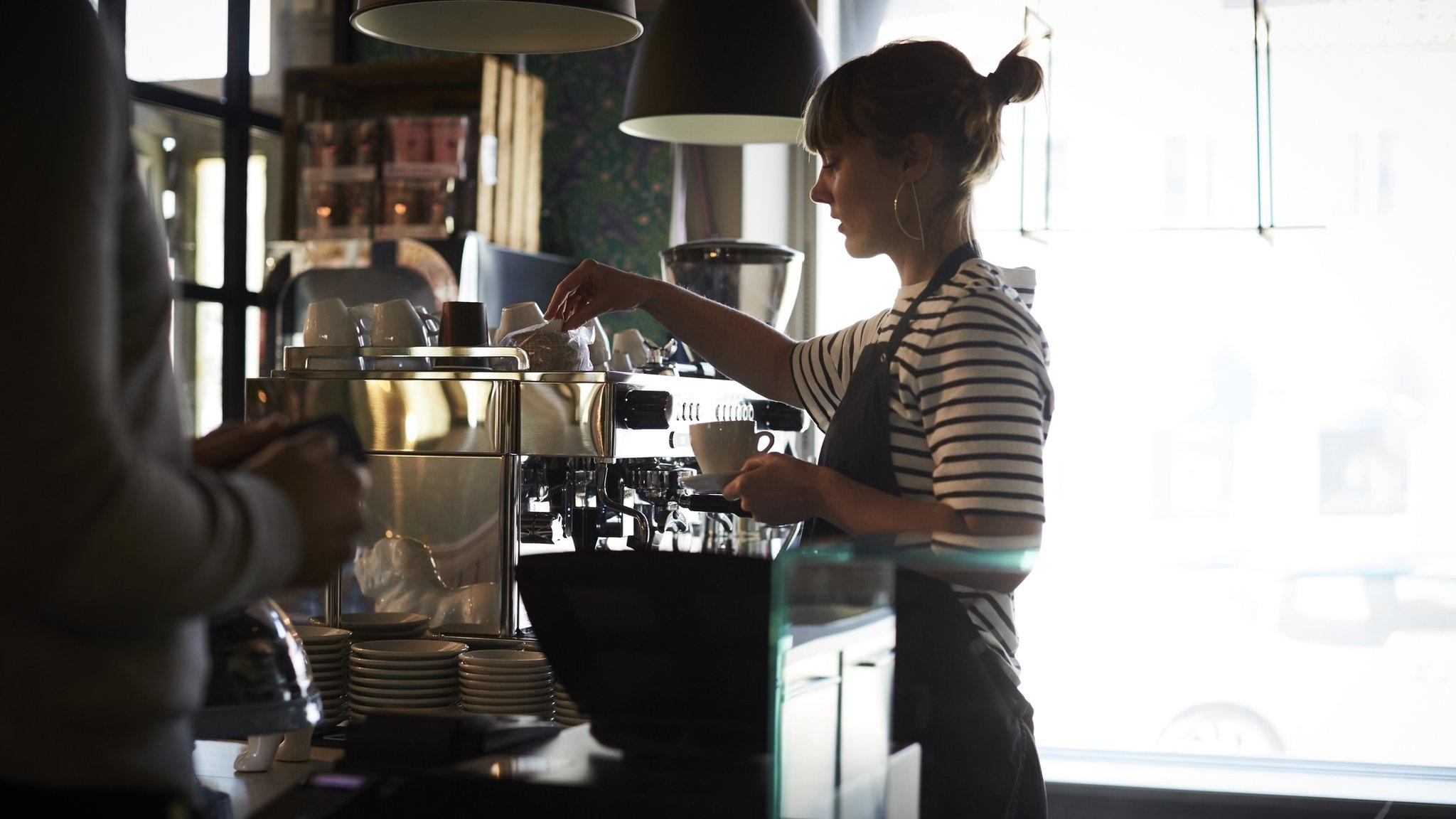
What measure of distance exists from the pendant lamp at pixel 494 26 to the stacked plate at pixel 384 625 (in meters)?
0.80

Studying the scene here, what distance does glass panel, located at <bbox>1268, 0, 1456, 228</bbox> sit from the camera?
3.61 meters

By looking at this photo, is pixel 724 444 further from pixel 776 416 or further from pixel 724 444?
pixel 776 416

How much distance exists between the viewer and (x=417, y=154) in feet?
12.2

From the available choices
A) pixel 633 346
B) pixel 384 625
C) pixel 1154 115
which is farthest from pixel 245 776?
pixel 1154 115

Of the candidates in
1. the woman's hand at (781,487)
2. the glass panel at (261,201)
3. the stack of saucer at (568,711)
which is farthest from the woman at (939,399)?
the glass panel at (261,201)

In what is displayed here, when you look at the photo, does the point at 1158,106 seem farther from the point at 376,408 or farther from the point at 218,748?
the point at 218,748

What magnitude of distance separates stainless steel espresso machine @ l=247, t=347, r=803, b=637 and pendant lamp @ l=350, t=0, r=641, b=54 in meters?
0.47

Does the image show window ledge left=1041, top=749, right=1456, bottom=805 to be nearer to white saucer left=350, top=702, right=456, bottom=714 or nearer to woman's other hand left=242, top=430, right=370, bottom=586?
white saucer left=350, top=702, right=456, bottom=714

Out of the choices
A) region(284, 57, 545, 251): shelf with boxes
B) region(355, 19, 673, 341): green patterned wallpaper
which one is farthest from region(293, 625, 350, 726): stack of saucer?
region(355, 19, 673, 341): green patterned wallpaper

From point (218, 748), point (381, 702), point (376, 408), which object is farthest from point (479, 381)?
point (218, 748)

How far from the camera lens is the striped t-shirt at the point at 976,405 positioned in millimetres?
1305

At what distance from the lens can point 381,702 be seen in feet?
5.05

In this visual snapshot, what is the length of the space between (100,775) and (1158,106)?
3616 millimetres

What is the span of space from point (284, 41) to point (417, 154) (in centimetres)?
86
